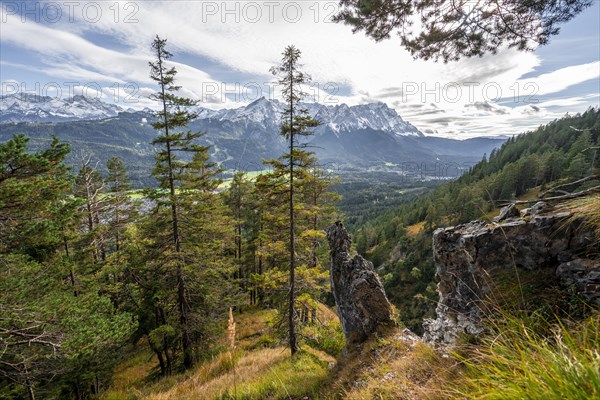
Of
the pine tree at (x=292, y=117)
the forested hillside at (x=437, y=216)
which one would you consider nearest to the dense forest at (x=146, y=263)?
the pine tree at (x=292, y=117)

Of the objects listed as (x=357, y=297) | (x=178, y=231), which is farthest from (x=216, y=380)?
(x=178, y=231)

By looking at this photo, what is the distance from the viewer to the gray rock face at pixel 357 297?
27.6ft

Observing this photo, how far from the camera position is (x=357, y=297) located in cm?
888

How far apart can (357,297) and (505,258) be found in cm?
499

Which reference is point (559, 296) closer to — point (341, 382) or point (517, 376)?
point (517, 376)

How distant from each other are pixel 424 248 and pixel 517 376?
8420cm

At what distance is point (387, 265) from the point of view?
275ft

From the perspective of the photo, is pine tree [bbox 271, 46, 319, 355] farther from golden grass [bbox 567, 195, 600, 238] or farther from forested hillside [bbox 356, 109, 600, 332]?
forested hillside [bbox 356, 109, 600, 332]

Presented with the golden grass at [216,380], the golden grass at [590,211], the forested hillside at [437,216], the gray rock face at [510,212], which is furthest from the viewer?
the forested hillside at [437,216]

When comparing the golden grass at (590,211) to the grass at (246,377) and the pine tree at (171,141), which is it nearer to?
the grass at (246,377)

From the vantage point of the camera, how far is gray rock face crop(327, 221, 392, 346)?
8.41 meters

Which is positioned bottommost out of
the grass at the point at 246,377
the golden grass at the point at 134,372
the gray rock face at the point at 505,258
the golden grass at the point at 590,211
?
the golden grass at the point at 134,372

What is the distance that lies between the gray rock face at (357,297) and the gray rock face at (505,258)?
6.40 feet

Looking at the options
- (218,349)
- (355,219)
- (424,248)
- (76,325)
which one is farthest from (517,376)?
A: (355,219)
